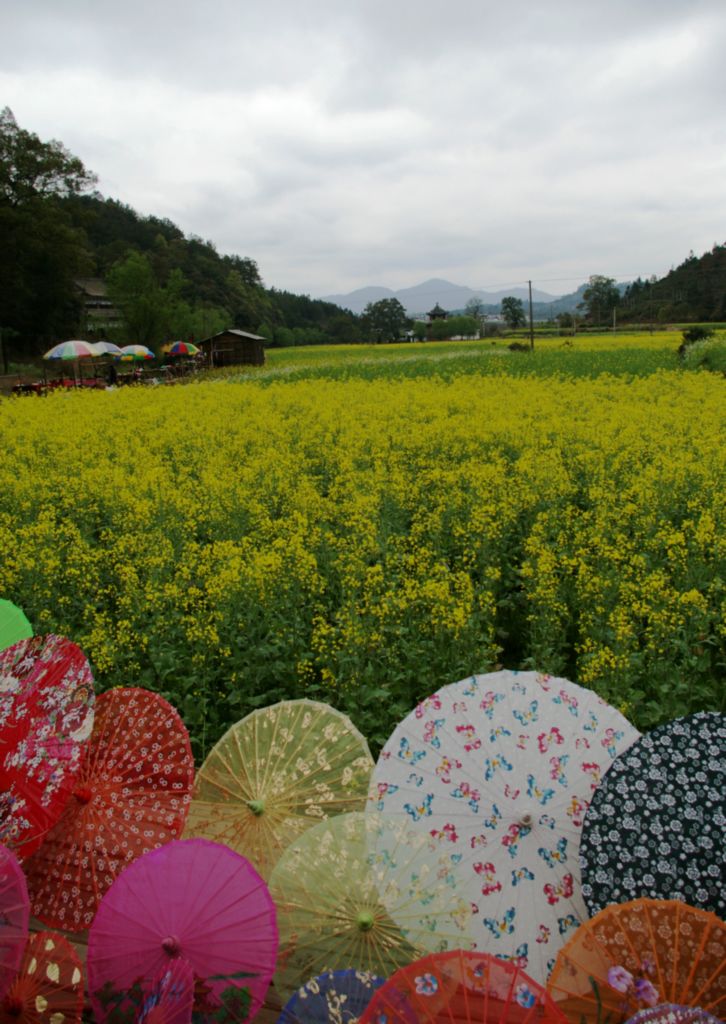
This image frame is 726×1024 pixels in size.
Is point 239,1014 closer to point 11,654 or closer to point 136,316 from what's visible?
point 11,654

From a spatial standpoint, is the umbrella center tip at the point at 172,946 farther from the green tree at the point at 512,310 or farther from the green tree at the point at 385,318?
the green tree at the point at 512,310

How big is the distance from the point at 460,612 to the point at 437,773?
2.03m

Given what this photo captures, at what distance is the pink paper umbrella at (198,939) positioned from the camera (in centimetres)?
247

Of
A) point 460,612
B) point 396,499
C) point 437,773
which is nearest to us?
point 437,773

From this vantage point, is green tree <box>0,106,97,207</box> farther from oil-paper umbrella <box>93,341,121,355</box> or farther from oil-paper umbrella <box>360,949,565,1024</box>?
oil-paper umbrella <box>360,949,565,1024</box>

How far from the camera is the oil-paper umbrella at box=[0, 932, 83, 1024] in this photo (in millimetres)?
2416

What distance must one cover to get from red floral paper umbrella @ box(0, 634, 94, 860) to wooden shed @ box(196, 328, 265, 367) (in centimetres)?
Result: 4517

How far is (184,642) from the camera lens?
5.78 metres

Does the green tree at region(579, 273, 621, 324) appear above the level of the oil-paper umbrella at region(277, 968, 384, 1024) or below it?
above

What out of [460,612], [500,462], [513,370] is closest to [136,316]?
[513,370]

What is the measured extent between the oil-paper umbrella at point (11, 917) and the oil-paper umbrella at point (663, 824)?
1965 mm

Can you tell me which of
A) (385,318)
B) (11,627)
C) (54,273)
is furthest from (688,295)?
(11,627)

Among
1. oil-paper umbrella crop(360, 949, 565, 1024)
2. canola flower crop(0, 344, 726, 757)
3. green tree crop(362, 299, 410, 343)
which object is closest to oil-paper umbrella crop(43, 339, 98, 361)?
canola flower crop(0, 344, 726, 757)

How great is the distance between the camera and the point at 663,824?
101 inches
